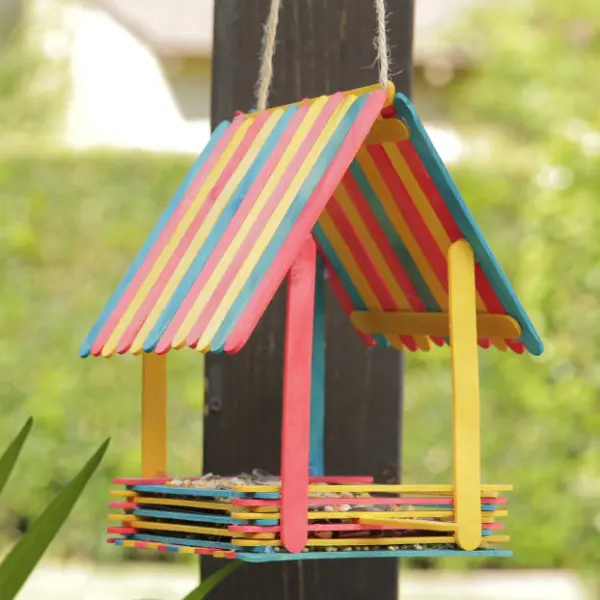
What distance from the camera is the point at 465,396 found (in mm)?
1367

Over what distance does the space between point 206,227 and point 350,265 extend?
29 centimetres

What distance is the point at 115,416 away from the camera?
4.87m

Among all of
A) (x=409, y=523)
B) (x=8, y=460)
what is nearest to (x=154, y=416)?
(x=8, y=460)

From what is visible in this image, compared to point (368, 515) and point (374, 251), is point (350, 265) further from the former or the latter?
point (368, 515)

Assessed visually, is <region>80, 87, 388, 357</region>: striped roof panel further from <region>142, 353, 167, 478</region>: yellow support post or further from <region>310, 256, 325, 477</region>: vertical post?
<region>310, 256, 325, 477</region>: vertical post

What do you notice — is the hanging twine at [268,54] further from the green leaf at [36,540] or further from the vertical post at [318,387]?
the green leaf at [36,540]

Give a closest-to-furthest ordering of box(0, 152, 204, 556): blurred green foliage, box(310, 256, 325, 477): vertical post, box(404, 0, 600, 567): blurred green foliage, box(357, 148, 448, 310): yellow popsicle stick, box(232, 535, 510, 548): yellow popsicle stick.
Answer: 1. box(232, 535, 510, 548): yellow popsicle stick
2. box(357, 148, 448, 310): yellow popsicle stick
3. box(310, 256, 325, 477): vertical post
4. box(404, 0, 600, 567): blurred green foliage
5. box(0, 152, 204, 556): blurred green foliage

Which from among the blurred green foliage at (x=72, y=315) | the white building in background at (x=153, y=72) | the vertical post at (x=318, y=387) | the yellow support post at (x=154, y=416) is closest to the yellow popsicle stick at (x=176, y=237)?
the yellow support post at (x=154, y=416)

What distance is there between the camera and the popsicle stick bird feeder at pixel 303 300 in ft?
4.19

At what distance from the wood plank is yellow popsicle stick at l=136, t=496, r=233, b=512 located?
0.42 metres

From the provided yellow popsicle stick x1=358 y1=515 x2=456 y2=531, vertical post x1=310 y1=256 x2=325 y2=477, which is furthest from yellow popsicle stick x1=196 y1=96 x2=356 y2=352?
vertical post x1=310 y1=256 x2=325 y2=477

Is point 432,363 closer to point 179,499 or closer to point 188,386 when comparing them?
point 188,386

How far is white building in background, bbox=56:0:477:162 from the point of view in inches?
288

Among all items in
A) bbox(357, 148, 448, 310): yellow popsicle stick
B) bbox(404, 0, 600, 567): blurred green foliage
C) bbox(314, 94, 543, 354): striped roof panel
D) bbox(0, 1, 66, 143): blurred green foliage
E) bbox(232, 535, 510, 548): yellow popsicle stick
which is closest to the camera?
bbox(232, 535, 510, 548): yellow popsicle stick
